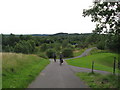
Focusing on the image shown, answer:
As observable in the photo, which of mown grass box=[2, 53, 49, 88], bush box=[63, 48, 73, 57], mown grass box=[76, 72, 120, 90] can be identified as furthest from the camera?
bush box=[63, 48, 73, 57]

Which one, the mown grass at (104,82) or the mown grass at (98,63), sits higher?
the mown grass at (104,82)

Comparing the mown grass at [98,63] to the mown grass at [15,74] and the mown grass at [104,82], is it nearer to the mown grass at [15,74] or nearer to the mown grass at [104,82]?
the mown grass at [104,82]

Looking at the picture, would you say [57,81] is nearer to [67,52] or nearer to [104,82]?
[104,82]

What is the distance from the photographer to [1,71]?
1031 cm

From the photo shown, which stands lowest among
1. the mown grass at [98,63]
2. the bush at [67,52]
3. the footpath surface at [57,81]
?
the bush at [67,52]

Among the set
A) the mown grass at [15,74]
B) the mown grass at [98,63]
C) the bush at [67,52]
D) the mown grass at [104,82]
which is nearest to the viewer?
the mown grass at [15,74]

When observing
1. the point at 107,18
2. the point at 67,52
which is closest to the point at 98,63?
the point at 107,18

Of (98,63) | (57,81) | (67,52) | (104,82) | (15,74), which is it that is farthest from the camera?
(67,52)

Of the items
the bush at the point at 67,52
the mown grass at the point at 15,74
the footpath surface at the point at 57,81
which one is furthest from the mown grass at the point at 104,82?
the bush at the point at 67,52

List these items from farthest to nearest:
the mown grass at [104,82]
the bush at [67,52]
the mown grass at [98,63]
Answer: the bush at [67,52], the mown grass at [98,63], the mown grass at [104,82]

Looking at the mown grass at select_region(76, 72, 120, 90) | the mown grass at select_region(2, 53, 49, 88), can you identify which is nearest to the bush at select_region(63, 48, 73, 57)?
the mown grass at select_region(2, 53, 49, 88)

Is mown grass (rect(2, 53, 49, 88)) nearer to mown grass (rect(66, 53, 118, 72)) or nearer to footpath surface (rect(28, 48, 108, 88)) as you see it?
footpath surface (rect(28, 48, 108, 88))

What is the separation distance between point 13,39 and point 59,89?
400ft

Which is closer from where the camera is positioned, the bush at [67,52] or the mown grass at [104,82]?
the mown grass at [104,82]
